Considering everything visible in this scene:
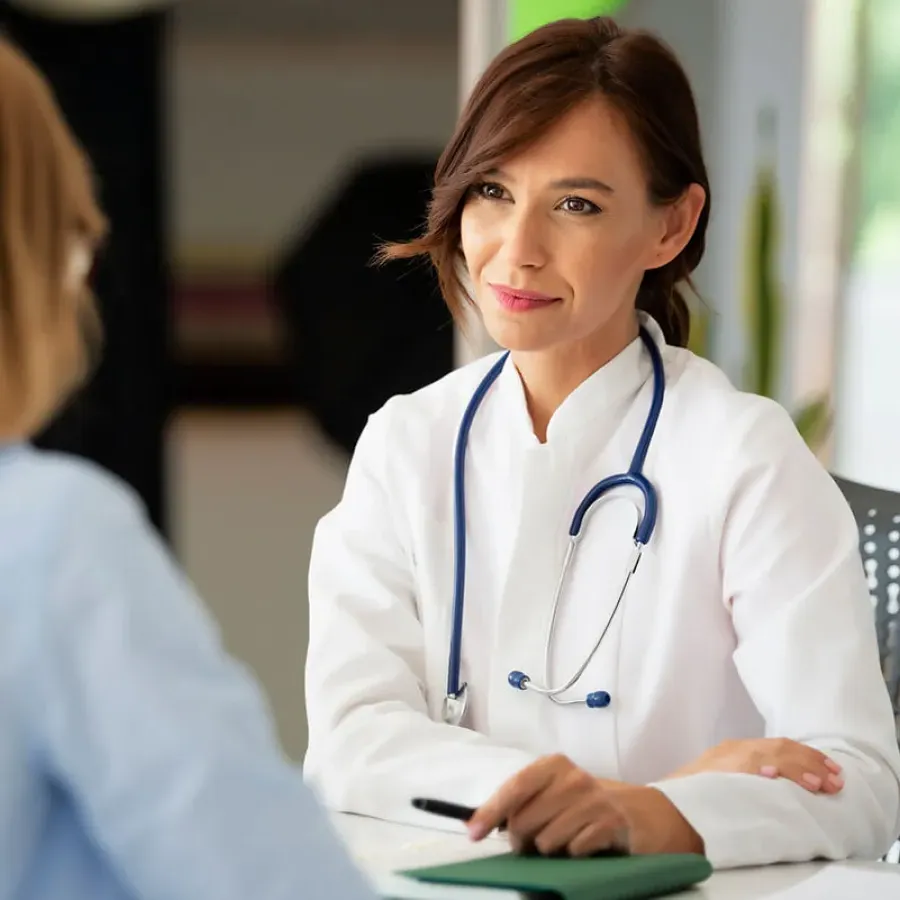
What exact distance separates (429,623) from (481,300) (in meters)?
0.34

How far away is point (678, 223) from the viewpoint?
5.42ft

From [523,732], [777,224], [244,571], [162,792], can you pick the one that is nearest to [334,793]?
[523,732]

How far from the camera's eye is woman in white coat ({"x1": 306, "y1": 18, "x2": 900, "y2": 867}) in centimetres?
144

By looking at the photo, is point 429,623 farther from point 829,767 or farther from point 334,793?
point 829,767

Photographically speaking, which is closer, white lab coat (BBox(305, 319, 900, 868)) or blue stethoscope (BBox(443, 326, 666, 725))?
white lab coat (BBox(305, 319, 900, 868))

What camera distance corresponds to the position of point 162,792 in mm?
743

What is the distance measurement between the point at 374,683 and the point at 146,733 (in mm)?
801

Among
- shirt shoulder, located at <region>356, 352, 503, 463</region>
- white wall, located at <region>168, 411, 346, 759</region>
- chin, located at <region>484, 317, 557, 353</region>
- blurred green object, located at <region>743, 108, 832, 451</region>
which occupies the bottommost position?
white wall, located at <region>168, 411, 346, 759</region>

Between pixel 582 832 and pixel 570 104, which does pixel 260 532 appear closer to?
pixel 570 104

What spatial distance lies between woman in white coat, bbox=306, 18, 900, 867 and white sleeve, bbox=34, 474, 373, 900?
64cm

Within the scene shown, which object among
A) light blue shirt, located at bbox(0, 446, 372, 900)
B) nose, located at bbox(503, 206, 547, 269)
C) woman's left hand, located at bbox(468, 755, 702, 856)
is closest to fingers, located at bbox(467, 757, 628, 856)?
woman's left hand, located at bbox(468, 755, 702, 856)

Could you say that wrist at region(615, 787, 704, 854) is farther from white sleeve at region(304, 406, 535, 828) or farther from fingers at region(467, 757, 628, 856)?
white sleeve at region(304, 406, 535, 828)

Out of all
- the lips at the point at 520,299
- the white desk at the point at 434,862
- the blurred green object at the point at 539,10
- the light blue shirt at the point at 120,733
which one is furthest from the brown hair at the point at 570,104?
the blurred green object at the point at 539,10

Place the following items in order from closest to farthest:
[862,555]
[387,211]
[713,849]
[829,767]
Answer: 1. [713,849]
2. [829,767]
3. [862,555]
4. [387,211]
